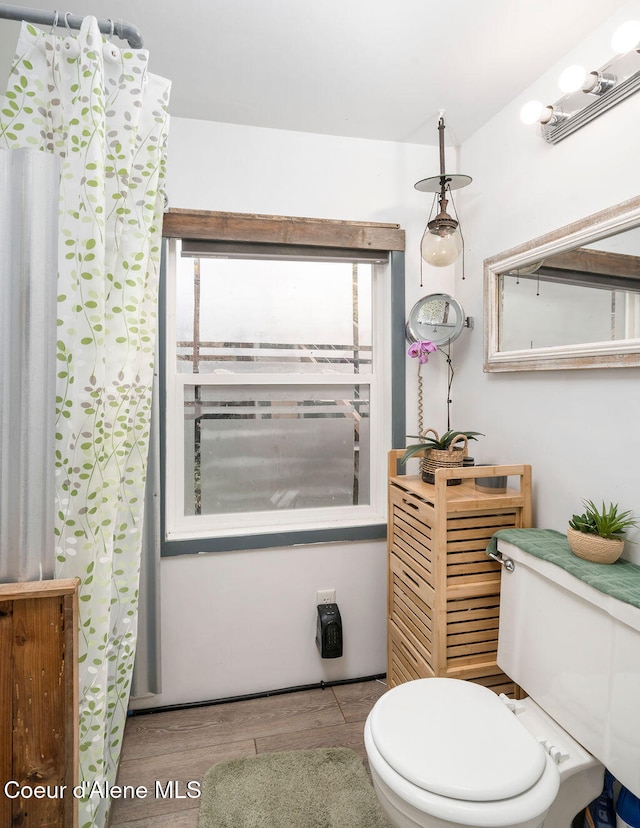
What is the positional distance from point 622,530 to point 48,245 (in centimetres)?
159

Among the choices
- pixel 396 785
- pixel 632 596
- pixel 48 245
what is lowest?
pixel 396 785

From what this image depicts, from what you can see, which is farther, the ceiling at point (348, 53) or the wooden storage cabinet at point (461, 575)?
the wooden storage cabinet at point (461, 575)

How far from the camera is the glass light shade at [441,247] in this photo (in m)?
1.81

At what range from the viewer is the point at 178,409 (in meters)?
2.00

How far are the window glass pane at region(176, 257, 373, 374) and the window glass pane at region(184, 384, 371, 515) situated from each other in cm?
12

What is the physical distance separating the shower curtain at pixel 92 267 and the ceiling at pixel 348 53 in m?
0.37

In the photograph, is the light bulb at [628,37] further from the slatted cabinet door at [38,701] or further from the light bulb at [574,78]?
the slatted cabinet door at [38,701]

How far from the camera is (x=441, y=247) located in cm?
181

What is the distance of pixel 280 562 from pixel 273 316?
1067mm

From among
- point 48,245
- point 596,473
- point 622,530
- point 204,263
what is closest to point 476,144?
point 204,263

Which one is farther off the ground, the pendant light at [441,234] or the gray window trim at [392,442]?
the pendant light at [441,234]

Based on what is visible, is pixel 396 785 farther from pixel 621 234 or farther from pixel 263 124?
pixel 263 124

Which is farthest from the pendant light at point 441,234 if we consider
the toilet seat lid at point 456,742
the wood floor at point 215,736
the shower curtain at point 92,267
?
the wood floor at point 215,736

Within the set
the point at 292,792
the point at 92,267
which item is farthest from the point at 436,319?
the point at 292,792
